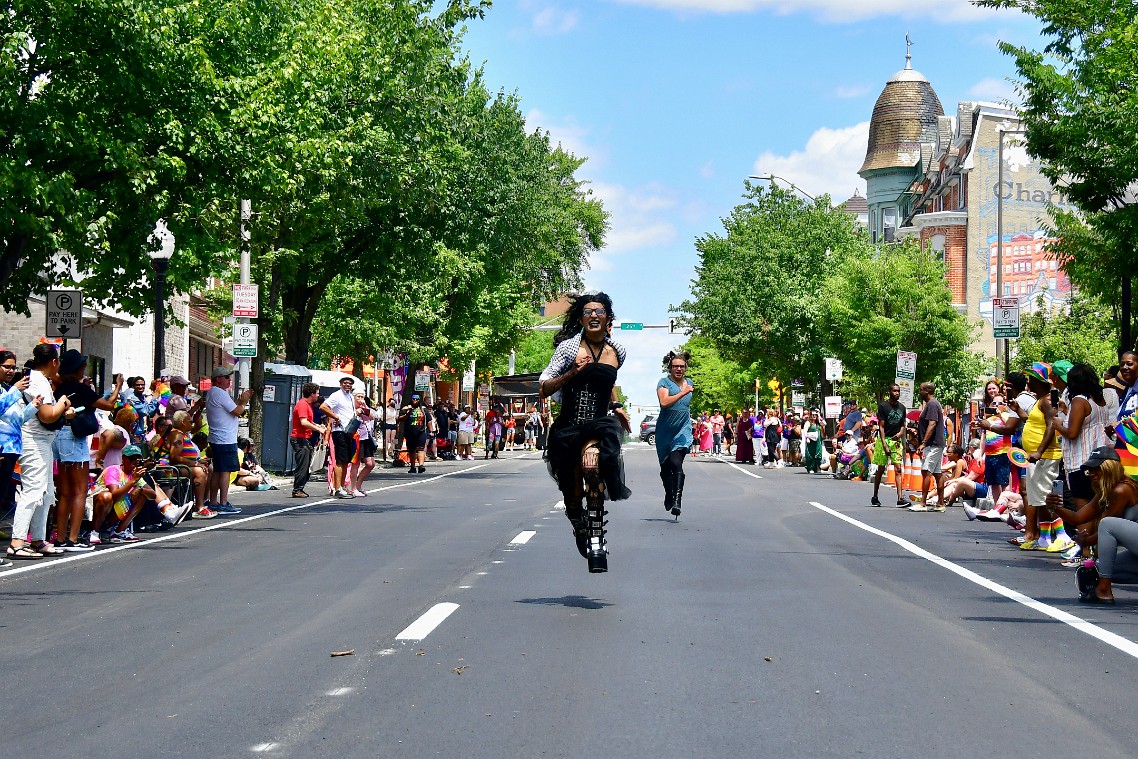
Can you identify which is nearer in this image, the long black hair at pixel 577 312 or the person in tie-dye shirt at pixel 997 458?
the long black hair at pixel 577 312

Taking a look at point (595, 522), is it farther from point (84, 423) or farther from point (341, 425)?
point (341, 425)

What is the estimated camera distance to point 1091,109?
65.1 feet

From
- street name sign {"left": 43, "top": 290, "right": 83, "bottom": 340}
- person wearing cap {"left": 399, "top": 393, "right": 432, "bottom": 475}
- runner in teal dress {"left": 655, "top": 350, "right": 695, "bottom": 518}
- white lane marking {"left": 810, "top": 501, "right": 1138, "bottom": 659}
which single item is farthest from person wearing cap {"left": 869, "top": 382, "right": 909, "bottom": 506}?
person wearing cap {"left": 399, "top": 393, "right": 432, "bottom": 475}

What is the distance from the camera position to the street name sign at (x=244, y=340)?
29.2 metres

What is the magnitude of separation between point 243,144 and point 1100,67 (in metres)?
11.1

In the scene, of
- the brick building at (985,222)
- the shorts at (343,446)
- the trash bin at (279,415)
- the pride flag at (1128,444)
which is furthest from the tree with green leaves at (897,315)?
the pride flag at (1128,444)

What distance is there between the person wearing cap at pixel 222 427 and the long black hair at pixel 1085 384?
11.1 m

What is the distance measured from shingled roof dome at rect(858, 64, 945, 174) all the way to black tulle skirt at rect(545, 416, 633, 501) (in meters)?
87.7

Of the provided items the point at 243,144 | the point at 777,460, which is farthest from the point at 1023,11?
the point at 777,460

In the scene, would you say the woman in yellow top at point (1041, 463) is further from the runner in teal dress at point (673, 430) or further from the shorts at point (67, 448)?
the shorts at point (67, 448)

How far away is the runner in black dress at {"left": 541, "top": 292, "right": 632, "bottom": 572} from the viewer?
33.5 ft

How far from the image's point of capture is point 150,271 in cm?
2130

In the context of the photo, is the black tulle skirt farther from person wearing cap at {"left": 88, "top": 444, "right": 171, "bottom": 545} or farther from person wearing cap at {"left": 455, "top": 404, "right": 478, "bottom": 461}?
person wearing cap at {"left": 455, "top": 404, "right": 478, "bottom": 461}

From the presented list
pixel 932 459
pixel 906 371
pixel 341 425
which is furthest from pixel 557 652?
pixel 906 371
